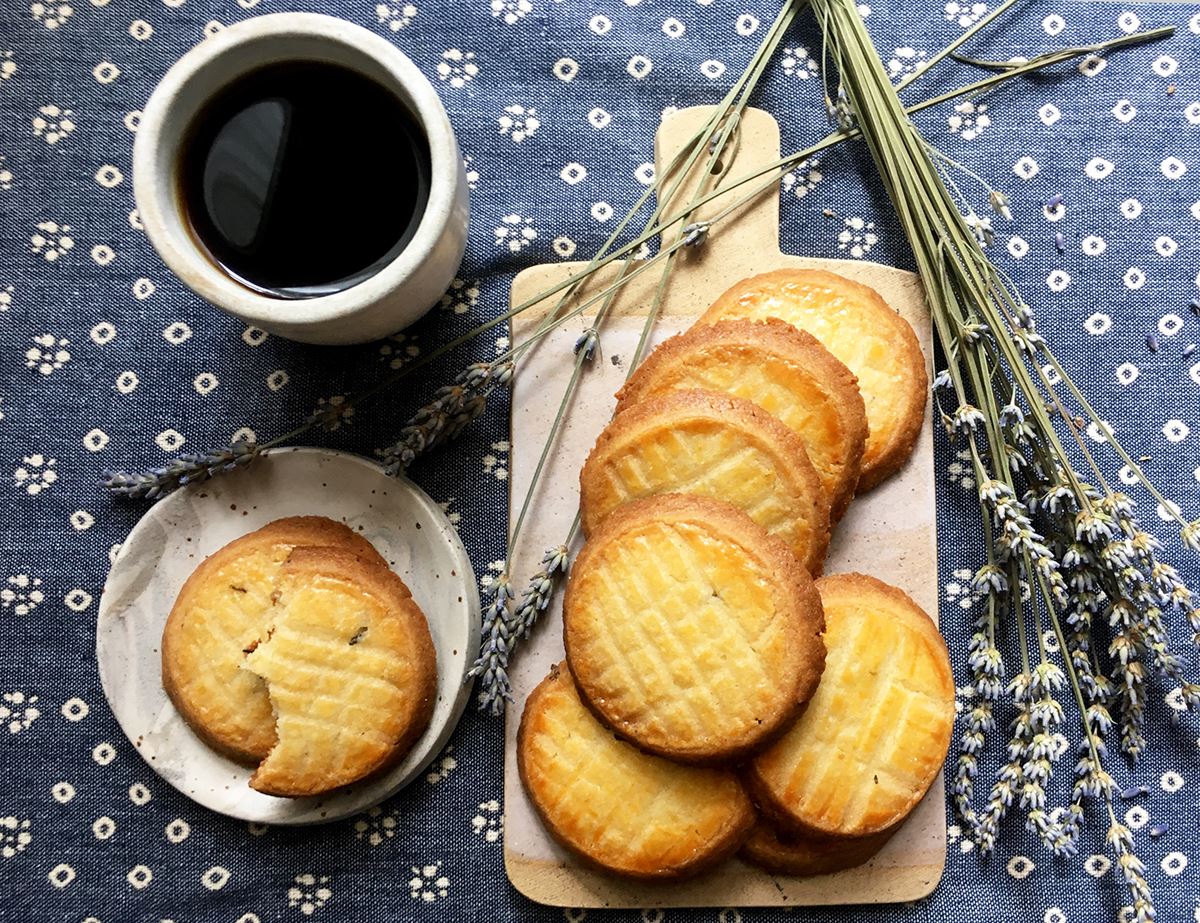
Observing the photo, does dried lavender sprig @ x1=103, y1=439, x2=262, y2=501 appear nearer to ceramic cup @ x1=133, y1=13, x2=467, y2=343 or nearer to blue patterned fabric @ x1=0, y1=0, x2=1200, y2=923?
blue patterned fabric @ x1=0, y1=0, x2=1200, y2=923

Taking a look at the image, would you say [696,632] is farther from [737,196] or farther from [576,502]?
[737,196]

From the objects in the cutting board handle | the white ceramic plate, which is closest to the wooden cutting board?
the cutting board handle

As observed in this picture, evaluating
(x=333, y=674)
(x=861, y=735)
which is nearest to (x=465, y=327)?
(x=333, y=674)

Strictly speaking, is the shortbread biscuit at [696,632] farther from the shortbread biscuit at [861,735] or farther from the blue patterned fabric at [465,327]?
the blue patterned fabric at [465,327]

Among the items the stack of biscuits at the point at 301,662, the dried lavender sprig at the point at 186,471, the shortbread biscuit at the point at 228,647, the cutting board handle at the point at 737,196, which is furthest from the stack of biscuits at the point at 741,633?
the dried lavender sprig at the point at 186,471

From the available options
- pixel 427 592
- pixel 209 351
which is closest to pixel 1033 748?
pixel 427 592

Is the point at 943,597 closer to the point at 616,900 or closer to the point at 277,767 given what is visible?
the point at 616,900
